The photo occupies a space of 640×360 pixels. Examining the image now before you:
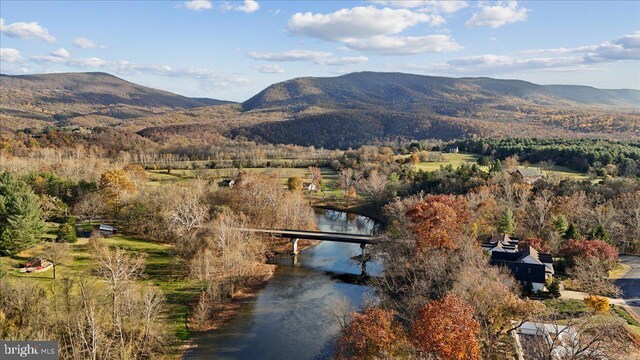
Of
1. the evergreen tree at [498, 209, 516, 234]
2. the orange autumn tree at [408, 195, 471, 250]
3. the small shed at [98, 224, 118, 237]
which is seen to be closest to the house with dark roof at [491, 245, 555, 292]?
the orange autumn tree at [408, 195, 471, 250]

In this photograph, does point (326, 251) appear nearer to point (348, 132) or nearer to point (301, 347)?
point (301, 347)

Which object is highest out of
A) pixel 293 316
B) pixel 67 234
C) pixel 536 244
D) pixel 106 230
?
pixel 67 234

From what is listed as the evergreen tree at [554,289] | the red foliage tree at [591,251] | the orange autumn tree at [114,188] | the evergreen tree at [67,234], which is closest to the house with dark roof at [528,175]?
the red foliage tree at [591,251]

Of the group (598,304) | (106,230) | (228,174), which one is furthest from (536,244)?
(228,174)

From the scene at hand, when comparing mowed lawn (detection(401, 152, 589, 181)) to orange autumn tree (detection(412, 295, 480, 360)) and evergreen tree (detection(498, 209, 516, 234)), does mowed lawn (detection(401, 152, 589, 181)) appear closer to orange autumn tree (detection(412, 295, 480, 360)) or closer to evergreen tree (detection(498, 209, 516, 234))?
evergreen tree (detection(498, 209, 516, 234))

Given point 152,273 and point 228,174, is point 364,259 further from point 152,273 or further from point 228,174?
point 228,174

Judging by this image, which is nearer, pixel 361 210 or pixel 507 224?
pixel 507 224
